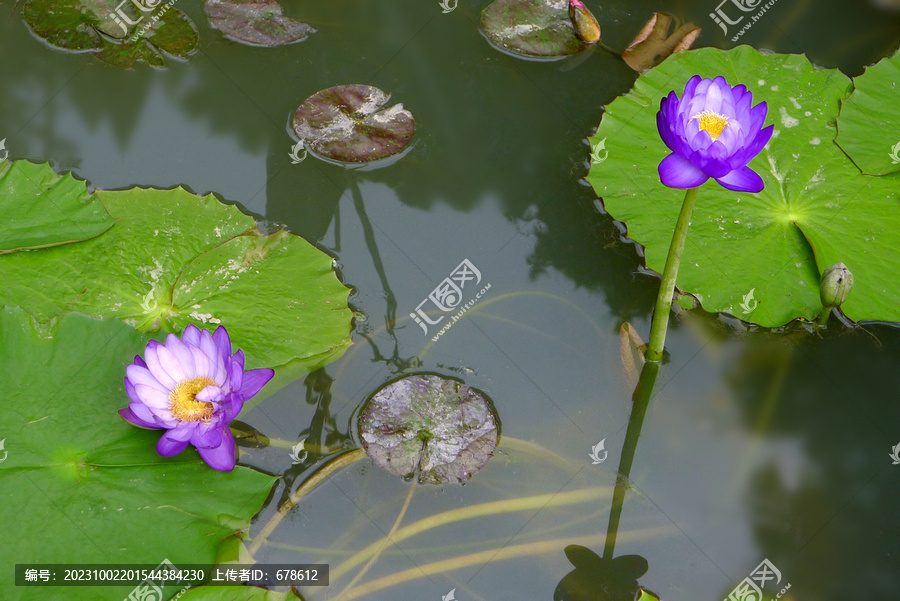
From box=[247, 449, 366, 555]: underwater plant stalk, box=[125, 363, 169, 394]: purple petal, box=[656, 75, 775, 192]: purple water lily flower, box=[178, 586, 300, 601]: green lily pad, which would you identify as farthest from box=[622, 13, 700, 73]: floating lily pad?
box=[178, 586, 300, 601]: green lily pad

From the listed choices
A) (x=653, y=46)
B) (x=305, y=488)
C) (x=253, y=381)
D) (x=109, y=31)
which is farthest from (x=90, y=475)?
(x=653, y=46)

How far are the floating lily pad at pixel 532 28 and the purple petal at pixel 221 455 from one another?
9.96 feet

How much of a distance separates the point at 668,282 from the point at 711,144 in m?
0.67

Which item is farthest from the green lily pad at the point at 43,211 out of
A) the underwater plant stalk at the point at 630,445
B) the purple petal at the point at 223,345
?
the underwater plant stalk at the point at 630,445

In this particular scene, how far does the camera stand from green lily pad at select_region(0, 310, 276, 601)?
2408 mm

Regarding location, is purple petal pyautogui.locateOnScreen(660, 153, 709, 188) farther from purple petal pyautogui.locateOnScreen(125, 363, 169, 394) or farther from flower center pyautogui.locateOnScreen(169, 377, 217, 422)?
purple petal pyautogui.locateOnScreen(125, 363, 169, 394)

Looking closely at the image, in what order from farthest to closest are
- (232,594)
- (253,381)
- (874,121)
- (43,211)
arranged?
(874,121), (43,211), (253,381), (232,594)

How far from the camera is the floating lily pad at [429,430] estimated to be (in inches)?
109

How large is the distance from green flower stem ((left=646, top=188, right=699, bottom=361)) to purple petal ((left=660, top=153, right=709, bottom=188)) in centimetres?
9

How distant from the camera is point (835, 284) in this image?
2.89 metres

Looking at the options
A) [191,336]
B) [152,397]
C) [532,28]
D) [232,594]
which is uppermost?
[532,28]

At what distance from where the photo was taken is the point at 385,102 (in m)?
3.85

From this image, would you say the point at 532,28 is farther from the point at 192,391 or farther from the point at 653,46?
the point at 192,391

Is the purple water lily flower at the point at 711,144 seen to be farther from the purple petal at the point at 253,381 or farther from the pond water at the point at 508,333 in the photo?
the purple petal at the point at 253,381
